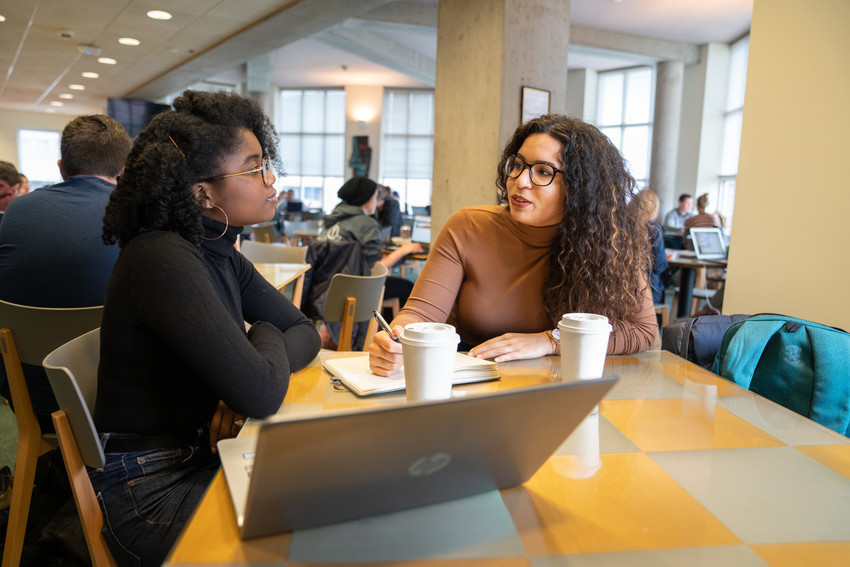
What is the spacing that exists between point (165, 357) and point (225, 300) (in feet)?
0.67

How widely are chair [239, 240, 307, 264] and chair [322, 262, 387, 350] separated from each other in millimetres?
1005

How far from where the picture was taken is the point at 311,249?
3734 mm

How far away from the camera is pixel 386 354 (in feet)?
3.87

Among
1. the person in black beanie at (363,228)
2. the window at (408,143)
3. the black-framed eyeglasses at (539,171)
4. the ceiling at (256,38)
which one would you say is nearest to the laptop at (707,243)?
the person in black beanie at (363,228)

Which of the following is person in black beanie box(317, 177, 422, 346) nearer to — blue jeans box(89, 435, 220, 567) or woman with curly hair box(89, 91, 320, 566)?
woman with curly hair box(89, 91, 320, 566)

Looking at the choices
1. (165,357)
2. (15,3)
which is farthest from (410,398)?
(15,3)

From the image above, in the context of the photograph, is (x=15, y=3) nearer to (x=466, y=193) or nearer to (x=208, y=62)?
(x=208, y=62)

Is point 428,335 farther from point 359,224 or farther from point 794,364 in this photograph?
point 359,224

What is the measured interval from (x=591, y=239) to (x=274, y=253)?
2.70m

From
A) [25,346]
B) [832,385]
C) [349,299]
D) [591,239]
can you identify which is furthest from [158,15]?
[832,385]

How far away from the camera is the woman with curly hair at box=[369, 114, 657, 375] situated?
5.36 ft

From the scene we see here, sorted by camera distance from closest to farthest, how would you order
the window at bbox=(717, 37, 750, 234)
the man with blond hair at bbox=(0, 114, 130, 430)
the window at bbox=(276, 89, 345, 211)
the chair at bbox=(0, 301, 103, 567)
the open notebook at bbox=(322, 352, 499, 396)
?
1. the open notebook at bbox=(322, 352, 499, 396)
2. the chair at bbox=(0, 301, 103, 567)
3. the man with blond hair at bbox=(0, 114, 130, 430)
4. the window at bbox=(717, 37, 750, 234)
5. the window at bbox=(276, 89, 345, 211)

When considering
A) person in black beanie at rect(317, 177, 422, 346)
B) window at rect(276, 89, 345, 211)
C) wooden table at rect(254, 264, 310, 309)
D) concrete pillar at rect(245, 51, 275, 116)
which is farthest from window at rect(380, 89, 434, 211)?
wooden table at rect(254, 264, 310, 309)

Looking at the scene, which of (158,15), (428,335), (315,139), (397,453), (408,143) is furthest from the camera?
(315,139)
